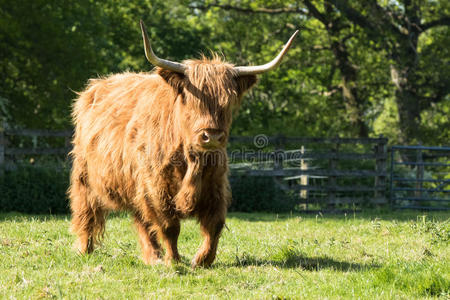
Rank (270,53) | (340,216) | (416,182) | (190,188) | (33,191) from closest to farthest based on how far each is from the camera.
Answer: (190,188) < (33,191) < (340,216) < (416,182) < (270,53)

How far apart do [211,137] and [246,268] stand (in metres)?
1.24

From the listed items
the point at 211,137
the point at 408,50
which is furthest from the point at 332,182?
the point at 211,137

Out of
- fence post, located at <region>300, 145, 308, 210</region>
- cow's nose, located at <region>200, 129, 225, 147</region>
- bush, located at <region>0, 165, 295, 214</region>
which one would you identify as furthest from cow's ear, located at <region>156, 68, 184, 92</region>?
fence post, located at <region>300, 145, 308, 210</region>

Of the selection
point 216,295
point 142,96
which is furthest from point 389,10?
point 216,295

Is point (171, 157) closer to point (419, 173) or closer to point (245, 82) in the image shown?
point (245, 82)

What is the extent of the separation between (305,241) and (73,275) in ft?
10.4

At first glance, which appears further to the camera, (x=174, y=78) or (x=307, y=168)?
(x=307, y=168)

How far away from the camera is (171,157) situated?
513 cm

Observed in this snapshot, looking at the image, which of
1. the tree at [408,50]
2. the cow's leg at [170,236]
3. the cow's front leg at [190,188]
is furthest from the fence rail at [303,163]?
the cow's front leg at [190,188]

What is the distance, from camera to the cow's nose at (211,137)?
4.71 metres

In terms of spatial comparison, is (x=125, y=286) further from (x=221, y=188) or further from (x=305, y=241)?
(x=305, y=241)

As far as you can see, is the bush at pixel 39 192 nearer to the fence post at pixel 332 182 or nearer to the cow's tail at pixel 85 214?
the fence post at pixel 332 182

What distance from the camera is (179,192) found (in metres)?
5.02

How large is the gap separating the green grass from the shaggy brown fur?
39cm
